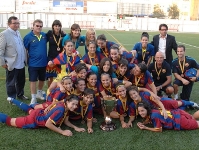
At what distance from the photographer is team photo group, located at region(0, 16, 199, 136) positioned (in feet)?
13.9

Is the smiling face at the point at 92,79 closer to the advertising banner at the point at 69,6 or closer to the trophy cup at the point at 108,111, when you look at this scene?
the trophy cup at the point at 108,111

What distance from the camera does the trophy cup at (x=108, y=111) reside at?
168 inches

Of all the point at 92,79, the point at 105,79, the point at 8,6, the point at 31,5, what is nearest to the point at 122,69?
the point at 105,79

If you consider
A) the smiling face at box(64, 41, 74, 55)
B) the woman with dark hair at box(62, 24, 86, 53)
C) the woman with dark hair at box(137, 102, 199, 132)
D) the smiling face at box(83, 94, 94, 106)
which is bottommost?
the woman with dark hair at box(137, 102, 199, 132)

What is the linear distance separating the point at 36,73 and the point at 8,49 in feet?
2.56

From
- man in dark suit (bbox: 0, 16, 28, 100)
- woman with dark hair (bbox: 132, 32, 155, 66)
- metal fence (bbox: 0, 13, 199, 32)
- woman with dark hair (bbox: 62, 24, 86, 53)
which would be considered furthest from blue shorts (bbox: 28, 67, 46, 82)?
metal fence (bbox: 0, 13, 199, 32)

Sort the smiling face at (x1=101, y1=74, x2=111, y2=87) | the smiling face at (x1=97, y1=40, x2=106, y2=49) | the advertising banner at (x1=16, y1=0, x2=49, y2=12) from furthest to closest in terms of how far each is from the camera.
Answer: the advertising banner at (x1=16, y1=0, x2=49, y2=12) < the smiling face at (x1=97, y1=40, x2=106, y2=49) < the smiling face at (x1=101, y1=74, x2=111, y2=87)

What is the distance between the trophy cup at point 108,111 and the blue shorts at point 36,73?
1.80 meters

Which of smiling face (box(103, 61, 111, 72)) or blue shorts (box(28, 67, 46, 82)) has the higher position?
smiling face (box(103, 61, 111, 72))

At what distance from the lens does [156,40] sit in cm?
674

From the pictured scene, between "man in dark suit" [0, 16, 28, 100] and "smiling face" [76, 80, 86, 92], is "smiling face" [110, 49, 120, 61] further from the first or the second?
"man in dark suit" [0, 16, 28, 100]

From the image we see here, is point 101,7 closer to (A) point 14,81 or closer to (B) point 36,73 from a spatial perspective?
(B) point 36,73

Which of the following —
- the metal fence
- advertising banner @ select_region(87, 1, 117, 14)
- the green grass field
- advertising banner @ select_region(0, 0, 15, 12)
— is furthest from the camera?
advertising banner @ select_region(87, 1, 117, 14)

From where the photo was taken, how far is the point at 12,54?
5.26 meters
